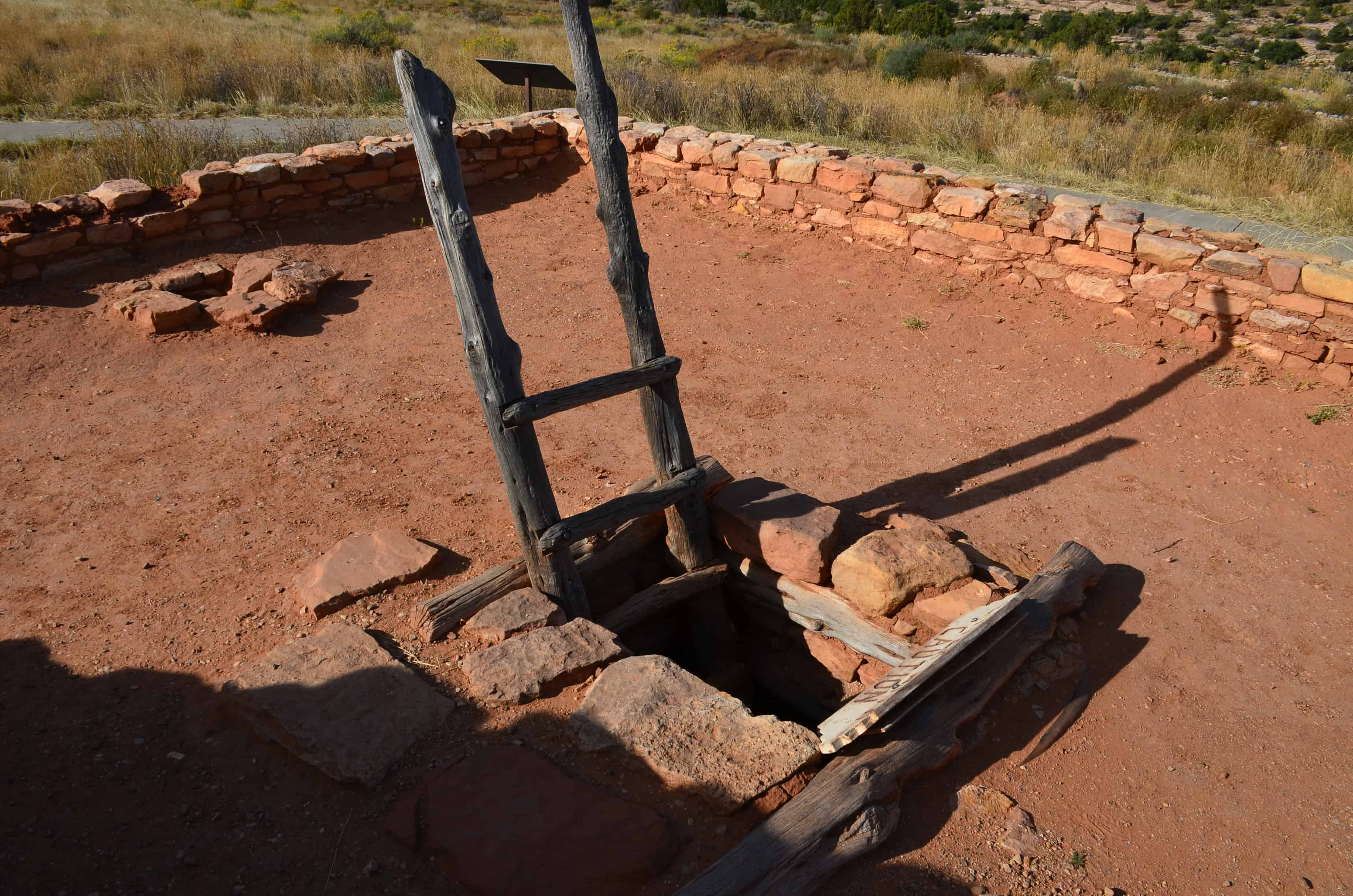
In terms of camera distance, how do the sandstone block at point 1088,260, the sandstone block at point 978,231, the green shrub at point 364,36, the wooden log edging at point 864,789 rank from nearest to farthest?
the wooden log edging at point 864,789 < the sandstone block at point 1088,260 < the sandstone block at point 978,231 < the green shrub at point 364,36

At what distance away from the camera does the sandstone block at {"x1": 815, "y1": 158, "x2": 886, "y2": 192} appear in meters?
8.25

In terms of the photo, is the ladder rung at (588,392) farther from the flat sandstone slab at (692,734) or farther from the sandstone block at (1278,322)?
the sandstone block at (1278,322)

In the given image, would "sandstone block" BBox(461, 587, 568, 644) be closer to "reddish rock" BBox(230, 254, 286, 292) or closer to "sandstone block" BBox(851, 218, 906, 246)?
"reddish rock" BBox(230, 254, 286, 292)

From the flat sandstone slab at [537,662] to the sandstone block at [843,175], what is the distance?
230 inches

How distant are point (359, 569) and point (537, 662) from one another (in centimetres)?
115

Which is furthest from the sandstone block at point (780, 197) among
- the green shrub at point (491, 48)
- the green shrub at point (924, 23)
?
the green shrub at point (924, 23)

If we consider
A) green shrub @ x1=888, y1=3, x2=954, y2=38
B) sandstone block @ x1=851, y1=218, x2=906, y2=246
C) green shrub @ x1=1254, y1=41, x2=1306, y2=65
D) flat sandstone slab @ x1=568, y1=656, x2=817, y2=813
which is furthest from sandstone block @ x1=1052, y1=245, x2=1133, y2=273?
green shrub @ x1=1254, y1=41, x2=1306, y2=65

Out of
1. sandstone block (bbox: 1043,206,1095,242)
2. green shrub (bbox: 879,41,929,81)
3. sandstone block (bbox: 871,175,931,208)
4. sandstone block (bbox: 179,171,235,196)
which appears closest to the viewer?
sandstone block (bbox: 1043,206,1095,242)

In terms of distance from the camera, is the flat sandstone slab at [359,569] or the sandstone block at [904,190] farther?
the sandstone block at [904,190]

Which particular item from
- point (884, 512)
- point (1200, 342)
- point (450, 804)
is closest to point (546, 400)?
point (450, 804)

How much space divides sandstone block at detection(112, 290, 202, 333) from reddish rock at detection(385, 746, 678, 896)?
5512 mm

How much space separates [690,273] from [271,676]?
578 cm

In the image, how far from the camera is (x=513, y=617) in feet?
13.0

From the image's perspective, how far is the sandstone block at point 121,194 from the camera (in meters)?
7.80
